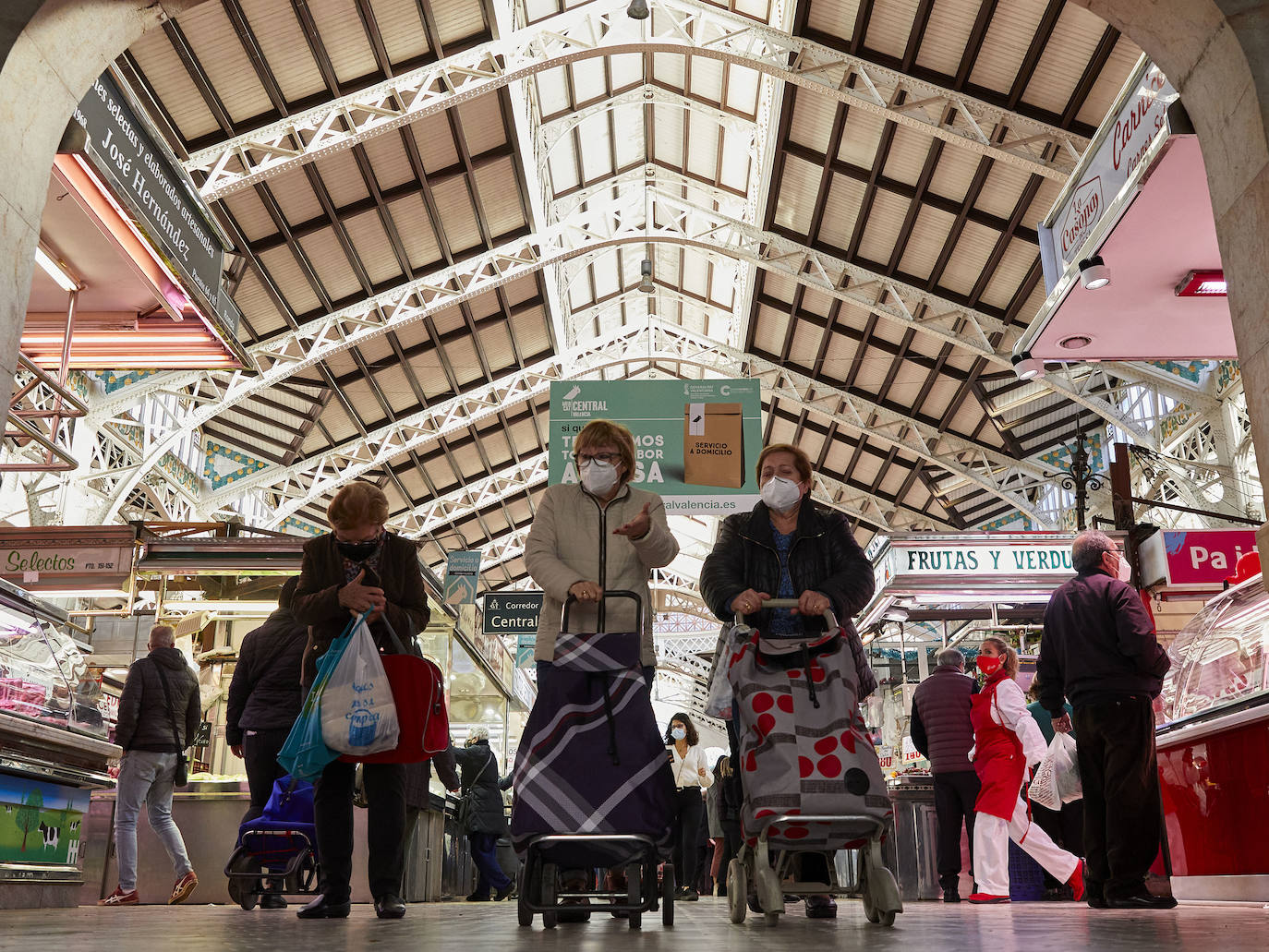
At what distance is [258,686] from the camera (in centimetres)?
498

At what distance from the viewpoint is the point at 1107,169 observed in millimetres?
5273

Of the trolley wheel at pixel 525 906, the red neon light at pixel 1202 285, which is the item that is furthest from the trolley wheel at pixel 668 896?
the red neon light at pixel 1202 285

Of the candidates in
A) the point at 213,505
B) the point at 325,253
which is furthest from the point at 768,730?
the point at 213,505

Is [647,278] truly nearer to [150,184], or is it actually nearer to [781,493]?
[150,184]

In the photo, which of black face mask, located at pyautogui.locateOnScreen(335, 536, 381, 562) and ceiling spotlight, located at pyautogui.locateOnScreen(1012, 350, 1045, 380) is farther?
ceiling spotlight, located at pyautogui.locateOnScreen(1012, 350, 1045, 380)

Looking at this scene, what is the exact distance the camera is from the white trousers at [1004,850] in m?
6.10

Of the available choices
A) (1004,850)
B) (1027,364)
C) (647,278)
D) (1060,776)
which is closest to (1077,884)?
(1004,850)

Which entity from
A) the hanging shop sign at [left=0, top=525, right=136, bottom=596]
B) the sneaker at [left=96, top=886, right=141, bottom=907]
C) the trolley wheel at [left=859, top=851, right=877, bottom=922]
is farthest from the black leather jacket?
the hanging shop sign at [left=0, top=525, right=136, bottom=596]

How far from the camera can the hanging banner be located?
1094 cm

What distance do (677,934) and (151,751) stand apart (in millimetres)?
4365

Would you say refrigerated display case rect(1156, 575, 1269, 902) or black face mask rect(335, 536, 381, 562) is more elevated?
black face mask rect(335, 536, 381, 562)

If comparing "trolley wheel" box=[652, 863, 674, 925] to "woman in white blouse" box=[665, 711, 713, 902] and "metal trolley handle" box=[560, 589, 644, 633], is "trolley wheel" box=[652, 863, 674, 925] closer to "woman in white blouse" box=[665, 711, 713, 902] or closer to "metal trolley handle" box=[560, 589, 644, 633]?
"metal trolley handle" box=[560, 589, 644, 633]

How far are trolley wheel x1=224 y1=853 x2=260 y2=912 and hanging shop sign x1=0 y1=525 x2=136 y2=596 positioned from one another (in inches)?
170

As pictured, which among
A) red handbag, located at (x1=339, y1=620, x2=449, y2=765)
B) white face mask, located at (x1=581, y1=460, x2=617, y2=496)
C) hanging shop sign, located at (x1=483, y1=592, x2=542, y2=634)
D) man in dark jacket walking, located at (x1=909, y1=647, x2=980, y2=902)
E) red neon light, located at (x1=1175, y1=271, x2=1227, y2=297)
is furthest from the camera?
hanging shop sign, located at (x1=483, y1=592, x2=542, y2=634)
